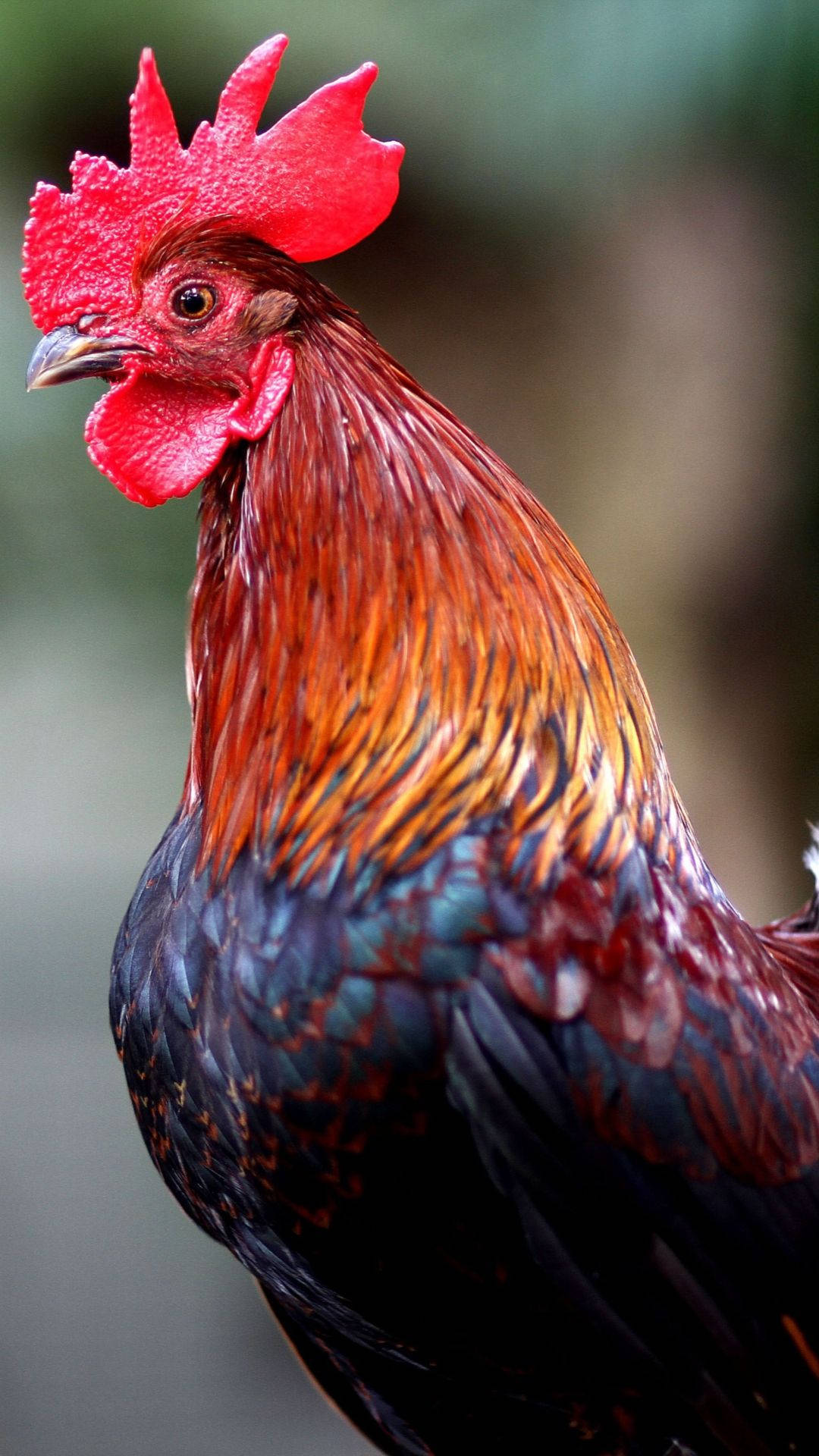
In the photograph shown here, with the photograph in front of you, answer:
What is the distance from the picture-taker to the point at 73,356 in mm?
1230

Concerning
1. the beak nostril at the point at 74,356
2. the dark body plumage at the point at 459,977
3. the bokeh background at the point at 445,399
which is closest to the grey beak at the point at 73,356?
the beak nostril at the point at 74,356

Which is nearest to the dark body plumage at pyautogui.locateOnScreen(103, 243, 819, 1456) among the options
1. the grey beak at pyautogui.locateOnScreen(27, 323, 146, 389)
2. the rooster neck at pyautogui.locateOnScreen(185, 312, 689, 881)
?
the rooster neck at pyautogui.locateOnScreen(185, 312, 689, 881)

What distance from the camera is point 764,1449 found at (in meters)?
1.25

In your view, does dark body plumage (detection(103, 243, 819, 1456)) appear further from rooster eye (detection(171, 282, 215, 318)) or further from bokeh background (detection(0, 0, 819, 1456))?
bokeh background (detection(0, 0, 819, 1456))

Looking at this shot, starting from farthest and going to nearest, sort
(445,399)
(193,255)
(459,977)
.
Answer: (445,399)
(193,255)
(459,977)

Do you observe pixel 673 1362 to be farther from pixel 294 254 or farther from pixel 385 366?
pixel 294 254

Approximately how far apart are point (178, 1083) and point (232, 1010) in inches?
5.3

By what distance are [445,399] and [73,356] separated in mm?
1489

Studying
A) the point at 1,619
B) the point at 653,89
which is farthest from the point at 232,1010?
the point at 653,89

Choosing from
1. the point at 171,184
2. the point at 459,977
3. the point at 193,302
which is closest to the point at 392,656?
the point at 459,977

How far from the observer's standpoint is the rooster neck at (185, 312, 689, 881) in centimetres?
120

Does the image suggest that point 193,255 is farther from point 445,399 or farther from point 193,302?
point 445,399

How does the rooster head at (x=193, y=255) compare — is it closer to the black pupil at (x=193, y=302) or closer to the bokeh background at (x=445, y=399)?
the black pupil at (x=193, y=302)

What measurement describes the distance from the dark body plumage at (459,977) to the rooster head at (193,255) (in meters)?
0.04
